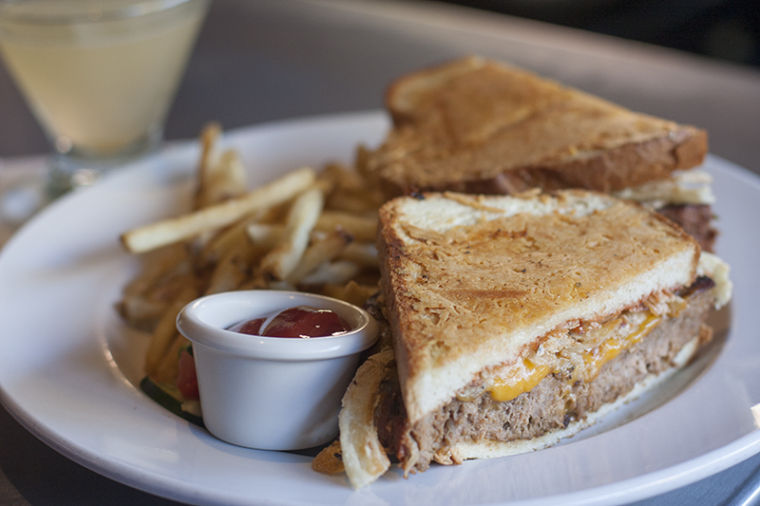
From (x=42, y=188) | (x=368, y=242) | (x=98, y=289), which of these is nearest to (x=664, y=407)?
(x=368, y=242)

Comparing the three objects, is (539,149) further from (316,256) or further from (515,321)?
(515,321)

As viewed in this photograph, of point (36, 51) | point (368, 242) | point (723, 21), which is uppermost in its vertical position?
point (36, 51)

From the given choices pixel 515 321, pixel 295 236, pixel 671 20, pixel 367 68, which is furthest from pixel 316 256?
pixel 671 20

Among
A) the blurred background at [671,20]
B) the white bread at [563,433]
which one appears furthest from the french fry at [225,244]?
the blurred background at [671,20]

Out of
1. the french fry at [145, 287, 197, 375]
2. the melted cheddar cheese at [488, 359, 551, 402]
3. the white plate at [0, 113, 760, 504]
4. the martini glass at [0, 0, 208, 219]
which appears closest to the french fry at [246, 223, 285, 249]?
the french fry at [145, 287, 197, 375]

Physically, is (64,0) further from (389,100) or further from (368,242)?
(368,242)

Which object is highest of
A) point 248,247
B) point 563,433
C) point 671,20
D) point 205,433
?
point 248,247
